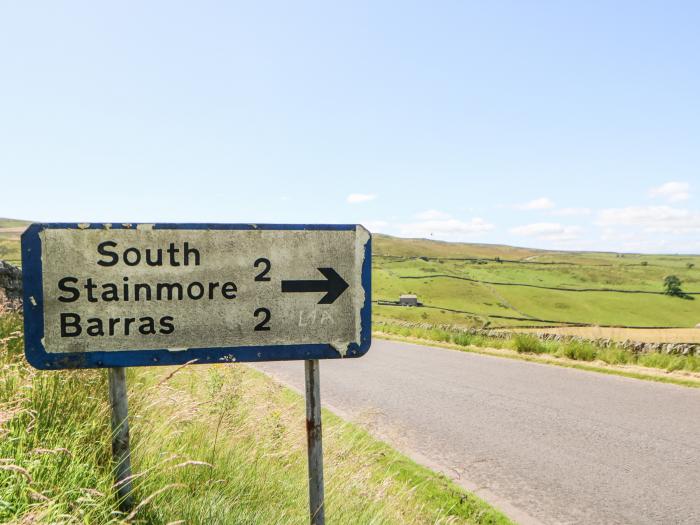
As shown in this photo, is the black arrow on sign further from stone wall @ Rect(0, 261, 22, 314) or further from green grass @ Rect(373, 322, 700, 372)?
green grass @ Rect(373, 322, 700, 372)

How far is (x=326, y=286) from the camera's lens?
2865 millimetres

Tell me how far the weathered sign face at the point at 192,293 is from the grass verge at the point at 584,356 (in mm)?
10235

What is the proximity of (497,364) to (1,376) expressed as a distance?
38.0 feet

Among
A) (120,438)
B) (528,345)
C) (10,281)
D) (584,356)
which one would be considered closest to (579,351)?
(584,356)

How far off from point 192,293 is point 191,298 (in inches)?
1.1

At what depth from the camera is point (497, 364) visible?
522 inches

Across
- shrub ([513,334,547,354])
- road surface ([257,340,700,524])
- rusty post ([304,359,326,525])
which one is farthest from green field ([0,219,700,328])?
rusty post ([304,359,326,525])

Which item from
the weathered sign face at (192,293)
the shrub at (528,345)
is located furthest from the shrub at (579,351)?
the weathered sign face at (192,293)

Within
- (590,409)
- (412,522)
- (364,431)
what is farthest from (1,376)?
(590,409)

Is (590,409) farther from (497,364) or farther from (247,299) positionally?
(247,299)

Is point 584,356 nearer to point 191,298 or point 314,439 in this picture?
point 314,439

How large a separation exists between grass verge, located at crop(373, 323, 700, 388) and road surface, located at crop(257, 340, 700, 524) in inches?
24.3

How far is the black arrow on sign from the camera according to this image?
2.83 m

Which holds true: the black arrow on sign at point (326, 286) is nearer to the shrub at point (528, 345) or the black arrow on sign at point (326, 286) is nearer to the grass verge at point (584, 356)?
the grass verge at point (584, 356)
